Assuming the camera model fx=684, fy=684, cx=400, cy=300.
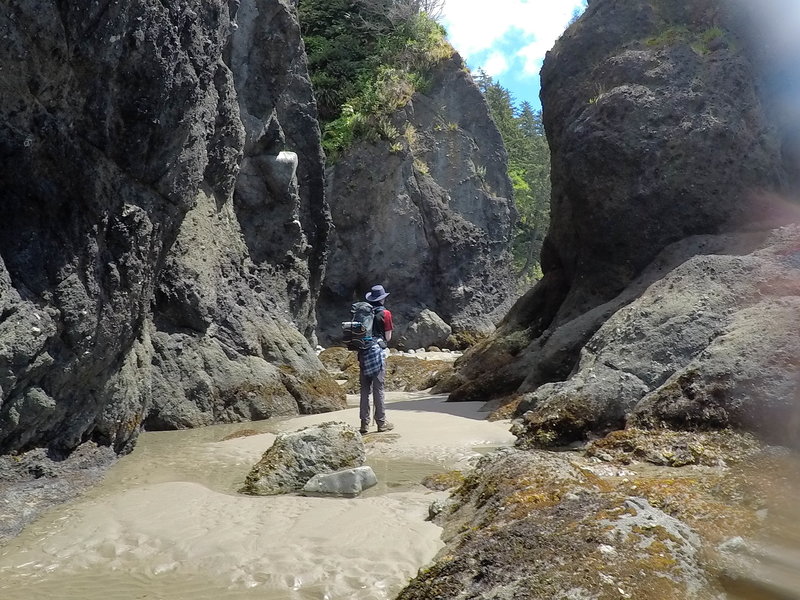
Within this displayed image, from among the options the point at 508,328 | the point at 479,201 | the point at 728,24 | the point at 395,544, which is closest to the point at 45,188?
the point at 395,544

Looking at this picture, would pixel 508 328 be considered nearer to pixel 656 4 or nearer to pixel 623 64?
pixel 623 64

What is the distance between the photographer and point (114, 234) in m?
6.50

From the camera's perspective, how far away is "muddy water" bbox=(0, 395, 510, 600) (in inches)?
141

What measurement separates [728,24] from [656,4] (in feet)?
4.82

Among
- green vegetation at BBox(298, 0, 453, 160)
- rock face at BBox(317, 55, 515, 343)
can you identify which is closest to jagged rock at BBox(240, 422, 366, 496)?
rock face at BBox(317, 55, 515, 343)

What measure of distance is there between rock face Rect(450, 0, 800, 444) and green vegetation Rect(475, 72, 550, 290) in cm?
2841

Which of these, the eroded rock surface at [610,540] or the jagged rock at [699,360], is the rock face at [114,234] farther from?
the jagged rock at [699,360]

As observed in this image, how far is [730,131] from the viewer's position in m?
11.2

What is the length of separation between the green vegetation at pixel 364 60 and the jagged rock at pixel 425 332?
21.4ft

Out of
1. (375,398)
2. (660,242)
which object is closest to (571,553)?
(375,398)

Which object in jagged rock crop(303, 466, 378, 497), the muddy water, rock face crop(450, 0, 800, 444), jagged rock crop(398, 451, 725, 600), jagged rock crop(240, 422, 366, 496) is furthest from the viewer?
rock face crop(450, 0, 800, 444)

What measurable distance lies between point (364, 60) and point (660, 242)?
1858 cm

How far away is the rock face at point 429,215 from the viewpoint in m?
25.9

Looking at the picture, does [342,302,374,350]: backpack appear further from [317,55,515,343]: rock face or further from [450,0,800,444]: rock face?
[317,55,515,343]: rock face
